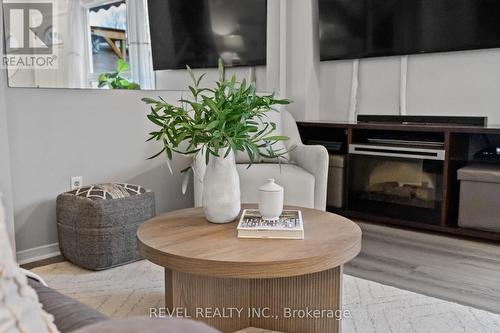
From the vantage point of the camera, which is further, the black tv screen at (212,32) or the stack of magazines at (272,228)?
the black tv screen at (212,32)

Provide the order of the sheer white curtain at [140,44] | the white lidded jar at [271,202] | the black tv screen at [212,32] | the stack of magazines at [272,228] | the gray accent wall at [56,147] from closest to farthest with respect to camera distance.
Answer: the stack of magazines at [272,228] < the white lidded jar at [271,202] < the gray accent wall at [56,147] < the sheer white curtain at [140,44] < the black tv screen at [212,32]

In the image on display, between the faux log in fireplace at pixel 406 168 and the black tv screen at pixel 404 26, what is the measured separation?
0.68 meters

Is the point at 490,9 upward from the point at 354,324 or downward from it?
upward

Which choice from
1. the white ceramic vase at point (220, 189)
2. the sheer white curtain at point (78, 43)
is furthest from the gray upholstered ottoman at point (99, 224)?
the white ceramic vase at point (220, 189)

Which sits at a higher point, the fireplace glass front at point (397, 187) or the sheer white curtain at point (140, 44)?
the sheer white curtain at point (140, 44)

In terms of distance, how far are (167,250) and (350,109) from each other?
3.09 metres

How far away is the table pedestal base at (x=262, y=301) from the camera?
164cm

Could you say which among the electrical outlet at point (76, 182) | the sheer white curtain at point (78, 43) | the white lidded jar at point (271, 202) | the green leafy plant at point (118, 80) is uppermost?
the sheer white curtain at point (78, 43)

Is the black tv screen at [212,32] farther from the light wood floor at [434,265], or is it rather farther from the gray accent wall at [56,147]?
the light wood floor at [434,265]

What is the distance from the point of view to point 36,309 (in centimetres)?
60

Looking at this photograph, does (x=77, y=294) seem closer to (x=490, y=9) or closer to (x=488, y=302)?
(x=488, y=302)

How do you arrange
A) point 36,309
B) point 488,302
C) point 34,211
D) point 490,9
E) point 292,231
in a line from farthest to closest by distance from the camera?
point 490,9 → point 34,211 → point 488,302 → point 292,231 → point 36,309

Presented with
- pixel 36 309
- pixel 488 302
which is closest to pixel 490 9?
pixel 488 302

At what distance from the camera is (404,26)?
12.2 feet
